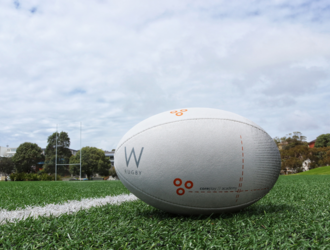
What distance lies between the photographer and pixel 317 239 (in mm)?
1978

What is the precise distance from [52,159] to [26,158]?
8.30 m

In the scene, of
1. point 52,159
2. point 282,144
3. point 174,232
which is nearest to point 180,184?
point 174,232

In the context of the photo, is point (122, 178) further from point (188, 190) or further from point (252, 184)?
point (252, 184)

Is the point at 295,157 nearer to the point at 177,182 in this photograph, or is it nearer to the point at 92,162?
the point at 92,162

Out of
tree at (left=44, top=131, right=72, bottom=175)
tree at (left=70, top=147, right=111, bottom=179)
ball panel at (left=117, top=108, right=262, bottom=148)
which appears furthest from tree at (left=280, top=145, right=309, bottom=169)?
ball panel at (left=117, top=108, right=262, bottom=148)

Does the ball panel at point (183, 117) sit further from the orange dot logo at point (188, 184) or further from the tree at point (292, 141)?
the tree at point (292, 141)

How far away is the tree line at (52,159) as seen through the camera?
95.7 ft

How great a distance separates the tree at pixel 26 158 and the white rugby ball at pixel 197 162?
36102mm

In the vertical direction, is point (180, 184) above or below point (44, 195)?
above

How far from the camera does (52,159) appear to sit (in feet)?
93.3

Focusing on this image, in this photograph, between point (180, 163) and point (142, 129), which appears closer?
point (180, 163)

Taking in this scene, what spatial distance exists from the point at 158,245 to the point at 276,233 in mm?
952

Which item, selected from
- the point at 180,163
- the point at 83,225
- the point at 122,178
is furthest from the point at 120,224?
the point at 180,163

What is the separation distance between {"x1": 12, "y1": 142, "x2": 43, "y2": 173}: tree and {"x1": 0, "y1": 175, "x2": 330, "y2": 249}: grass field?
35698 millimetres
